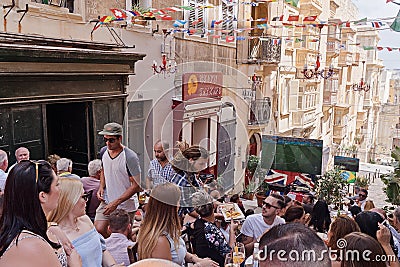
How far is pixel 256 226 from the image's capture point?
435cm

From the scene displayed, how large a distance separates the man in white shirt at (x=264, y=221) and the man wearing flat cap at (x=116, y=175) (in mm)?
1292

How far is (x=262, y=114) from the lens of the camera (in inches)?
618

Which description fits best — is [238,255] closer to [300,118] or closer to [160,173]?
[160,173]

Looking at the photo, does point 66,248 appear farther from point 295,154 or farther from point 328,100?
point 328,100

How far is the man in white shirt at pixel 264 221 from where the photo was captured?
14.2 feet

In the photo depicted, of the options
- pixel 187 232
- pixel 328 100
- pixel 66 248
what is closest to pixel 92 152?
pixel 187 232

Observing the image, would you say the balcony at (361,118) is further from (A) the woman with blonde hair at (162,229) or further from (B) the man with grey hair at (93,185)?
(A) the woman with blonde hair at (162,229)

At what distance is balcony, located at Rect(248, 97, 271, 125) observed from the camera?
1554cm

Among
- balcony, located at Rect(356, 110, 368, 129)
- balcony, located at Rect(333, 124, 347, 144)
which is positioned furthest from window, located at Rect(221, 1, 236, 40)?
balcony, located at Rect(356, 110, 368, 129)

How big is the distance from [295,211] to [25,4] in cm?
501

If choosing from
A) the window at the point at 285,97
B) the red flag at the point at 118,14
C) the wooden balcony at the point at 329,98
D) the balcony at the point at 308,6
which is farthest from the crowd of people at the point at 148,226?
the wooden balcony at the point at 329,98

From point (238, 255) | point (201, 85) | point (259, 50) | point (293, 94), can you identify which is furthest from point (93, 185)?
point (293, 94)

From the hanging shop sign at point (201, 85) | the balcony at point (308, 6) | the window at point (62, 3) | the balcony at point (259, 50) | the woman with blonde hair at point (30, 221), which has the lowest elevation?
the woman with blonde hair at point (30, 221)

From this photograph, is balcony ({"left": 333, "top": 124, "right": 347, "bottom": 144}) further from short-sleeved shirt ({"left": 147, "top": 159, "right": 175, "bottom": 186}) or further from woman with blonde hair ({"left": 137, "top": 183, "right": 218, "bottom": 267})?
woman with blonde hair ({"left": 137, "top": 183, "right": 218, "bottom": 267})
